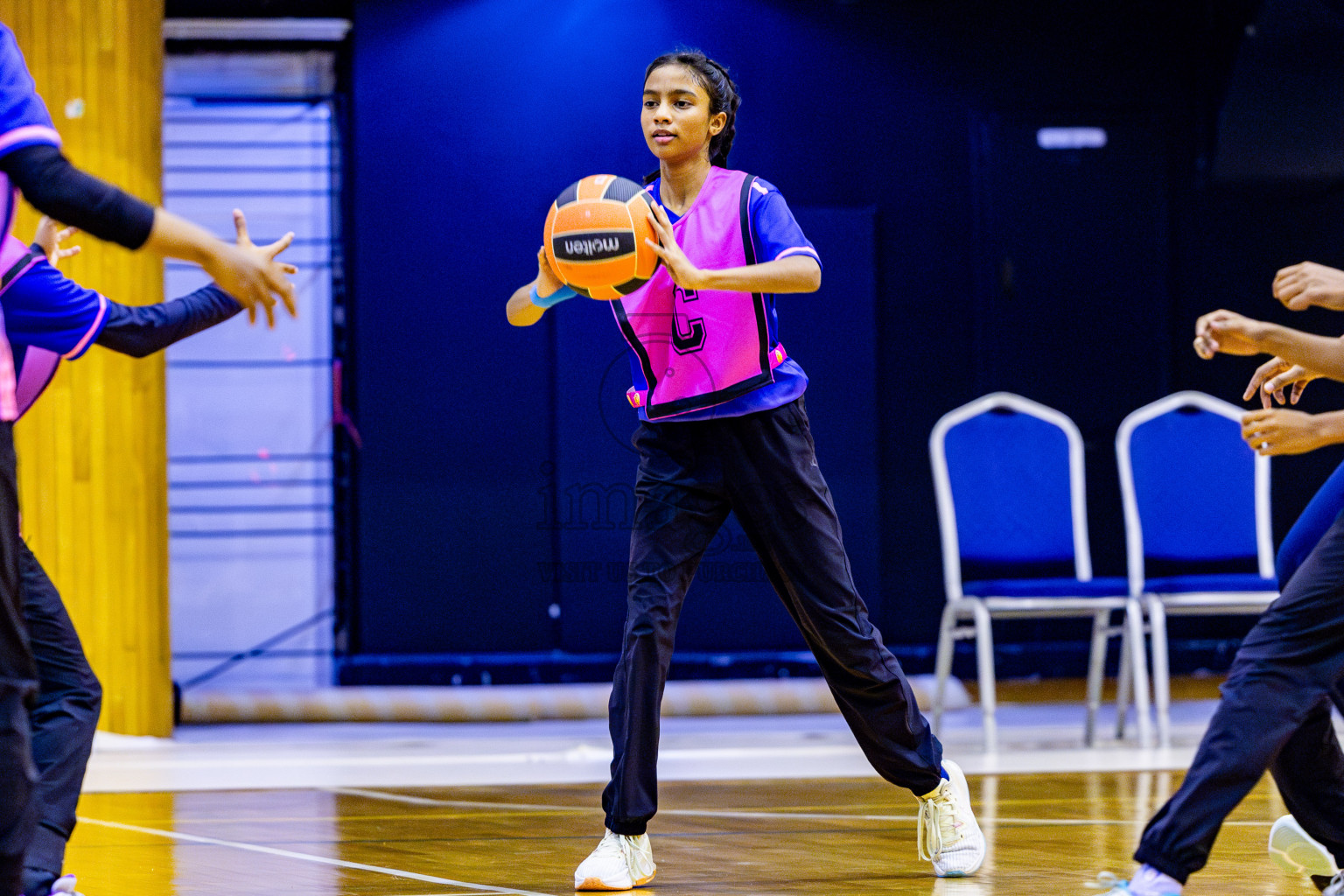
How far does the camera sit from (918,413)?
23.1 feet

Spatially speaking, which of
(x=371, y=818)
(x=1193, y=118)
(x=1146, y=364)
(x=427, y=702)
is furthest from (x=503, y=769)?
(x=1193, y=118)

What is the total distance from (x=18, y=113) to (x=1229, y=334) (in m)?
1.57

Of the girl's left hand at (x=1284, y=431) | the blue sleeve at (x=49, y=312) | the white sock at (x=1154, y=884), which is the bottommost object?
the white sock at (x=1154, y=884)

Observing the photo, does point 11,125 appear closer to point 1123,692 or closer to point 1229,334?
point 1229,334

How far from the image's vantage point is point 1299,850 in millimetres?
2430

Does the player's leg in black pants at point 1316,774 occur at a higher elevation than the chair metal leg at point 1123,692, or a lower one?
higher

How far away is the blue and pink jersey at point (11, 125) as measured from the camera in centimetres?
172

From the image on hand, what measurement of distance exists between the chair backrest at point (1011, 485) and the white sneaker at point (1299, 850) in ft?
8.14

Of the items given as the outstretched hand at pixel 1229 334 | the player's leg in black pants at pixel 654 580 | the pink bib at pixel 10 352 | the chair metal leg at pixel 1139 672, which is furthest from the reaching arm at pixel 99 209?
the chair metal leg at pixel 1139 672

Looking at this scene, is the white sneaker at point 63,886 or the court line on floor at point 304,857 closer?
the white sneaker at point 63,886

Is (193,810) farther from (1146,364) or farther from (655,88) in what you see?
(1146,364)

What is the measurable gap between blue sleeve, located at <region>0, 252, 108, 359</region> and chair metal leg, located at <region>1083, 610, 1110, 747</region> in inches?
139

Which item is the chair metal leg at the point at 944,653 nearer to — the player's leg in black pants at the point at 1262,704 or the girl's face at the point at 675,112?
the girl's face at the point at 675,112

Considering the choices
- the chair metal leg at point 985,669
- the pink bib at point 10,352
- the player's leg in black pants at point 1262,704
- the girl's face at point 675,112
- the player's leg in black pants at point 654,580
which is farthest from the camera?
A: the chair metal leg at point 985,669
